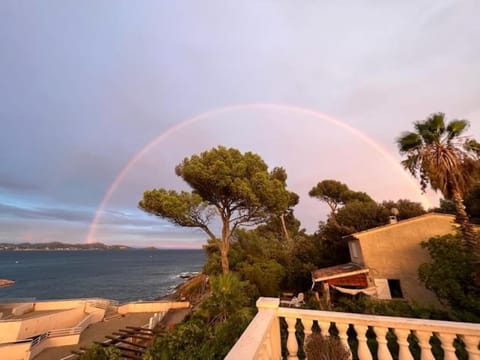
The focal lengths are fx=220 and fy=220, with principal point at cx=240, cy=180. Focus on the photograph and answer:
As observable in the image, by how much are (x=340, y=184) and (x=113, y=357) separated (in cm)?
2115

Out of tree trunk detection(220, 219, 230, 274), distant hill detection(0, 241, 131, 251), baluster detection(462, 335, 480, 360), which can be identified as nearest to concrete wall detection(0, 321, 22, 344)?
tree trunk detection(220, 219, 230, 274)

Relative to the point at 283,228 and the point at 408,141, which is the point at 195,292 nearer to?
the point at 283,228

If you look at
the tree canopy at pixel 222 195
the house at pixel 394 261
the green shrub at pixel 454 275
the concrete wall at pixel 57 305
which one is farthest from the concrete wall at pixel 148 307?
the green shrub at pixel 454 275

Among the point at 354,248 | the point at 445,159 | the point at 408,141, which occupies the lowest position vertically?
the point at 354,248

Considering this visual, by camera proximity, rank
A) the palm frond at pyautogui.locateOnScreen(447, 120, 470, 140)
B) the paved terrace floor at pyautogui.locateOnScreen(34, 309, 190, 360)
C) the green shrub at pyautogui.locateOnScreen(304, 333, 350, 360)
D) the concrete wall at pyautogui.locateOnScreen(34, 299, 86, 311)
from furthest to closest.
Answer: the concrete wall at pyautogui.locateOnScreen(34, 299, 86, 311), the paved terrace floor at pyautogui.locateOnScreen(34, 309, 190, 360), the palm frond at pyautogui.locateOnScreen(447, 120, 470, 140), the green shrub at pyautogui.locateOnScreen(304, 333, 350, 360)

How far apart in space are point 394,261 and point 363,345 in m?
9.43

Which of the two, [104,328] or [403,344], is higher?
[403,344]

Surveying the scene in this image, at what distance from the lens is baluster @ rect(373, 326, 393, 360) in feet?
7.04

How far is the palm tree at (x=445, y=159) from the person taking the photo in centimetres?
705

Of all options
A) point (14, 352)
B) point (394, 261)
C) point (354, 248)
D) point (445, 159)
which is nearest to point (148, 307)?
point (14, 352)

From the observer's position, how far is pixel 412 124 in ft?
26.7

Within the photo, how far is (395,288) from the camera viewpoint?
9.66 meters

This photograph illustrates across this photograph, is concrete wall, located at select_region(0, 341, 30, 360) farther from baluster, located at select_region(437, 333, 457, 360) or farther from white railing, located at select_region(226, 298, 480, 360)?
baluster, located at select_region(437, 333, 457, 360)

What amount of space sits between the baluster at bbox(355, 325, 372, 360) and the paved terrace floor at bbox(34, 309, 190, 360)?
1560 cm
